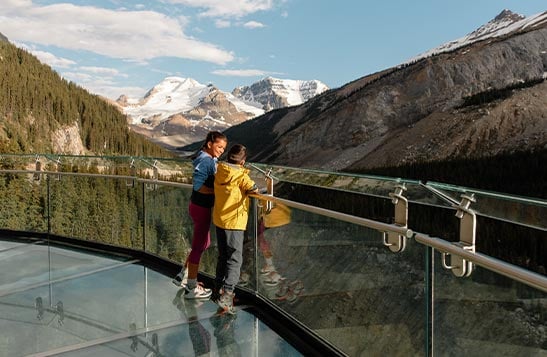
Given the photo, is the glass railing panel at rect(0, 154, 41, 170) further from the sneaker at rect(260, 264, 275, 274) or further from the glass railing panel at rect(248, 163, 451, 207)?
the sneaker at rect(260, 264, 275, 274)

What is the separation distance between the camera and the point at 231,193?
151 inches

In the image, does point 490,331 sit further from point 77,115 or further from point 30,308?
point 77,115

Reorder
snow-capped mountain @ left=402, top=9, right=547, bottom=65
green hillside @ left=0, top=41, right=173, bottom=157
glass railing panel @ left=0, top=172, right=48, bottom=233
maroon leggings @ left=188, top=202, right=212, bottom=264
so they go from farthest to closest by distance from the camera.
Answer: green hillside @ left=0, top=41, right=173, bottom=157, snow-capped mountain @ left=402, top=9, right=547, bottom=65, glass railing panel @ left=0, top=172, right=48, bottom=233, maroon leggings @ left=188, top=202, right=212, bottom=264

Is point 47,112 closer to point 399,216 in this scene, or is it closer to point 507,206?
point 399,216

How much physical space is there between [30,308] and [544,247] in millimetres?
16587

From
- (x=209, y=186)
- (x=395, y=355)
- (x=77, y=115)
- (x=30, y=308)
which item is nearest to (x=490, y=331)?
(x=395, y=355)

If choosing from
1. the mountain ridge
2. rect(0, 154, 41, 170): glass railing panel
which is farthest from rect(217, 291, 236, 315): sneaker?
the mountain ridge

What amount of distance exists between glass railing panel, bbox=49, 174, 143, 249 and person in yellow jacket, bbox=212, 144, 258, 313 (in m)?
2.05

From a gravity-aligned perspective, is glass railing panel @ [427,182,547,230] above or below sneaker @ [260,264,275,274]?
above

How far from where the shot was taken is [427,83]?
53.6 meters

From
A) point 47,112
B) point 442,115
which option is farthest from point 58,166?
point 47,112

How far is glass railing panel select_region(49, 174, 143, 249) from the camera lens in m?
5.82

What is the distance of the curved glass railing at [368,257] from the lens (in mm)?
2055

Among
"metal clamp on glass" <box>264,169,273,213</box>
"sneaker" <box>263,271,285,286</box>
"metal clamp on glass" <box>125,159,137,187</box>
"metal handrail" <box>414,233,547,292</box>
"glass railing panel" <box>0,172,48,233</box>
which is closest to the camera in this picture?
"metal handrail" <box>414,233,547,292</box>
